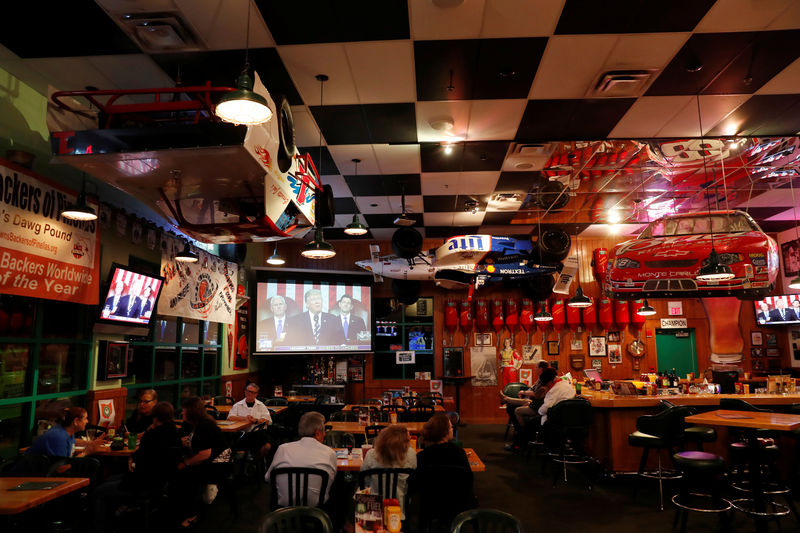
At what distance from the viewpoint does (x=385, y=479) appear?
11.9ft

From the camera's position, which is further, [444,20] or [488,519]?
[444,20]

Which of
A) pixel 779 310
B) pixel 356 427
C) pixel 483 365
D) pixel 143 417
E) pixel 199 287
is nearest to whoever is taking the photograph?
pixel 143 417

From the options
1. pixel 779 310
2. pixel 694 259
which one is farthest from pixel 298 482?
pixel 779 310

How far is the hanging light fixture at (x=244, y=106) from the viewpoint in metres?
3.16

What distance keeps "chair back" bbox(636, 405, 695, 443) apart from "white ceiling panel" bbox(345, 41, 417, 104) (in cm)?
433

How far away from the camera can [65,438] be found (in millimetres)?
4387

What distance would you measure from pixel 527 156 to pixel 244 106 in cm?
472

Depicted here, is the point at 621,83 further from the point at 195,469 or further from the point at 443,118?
the point at 195,469

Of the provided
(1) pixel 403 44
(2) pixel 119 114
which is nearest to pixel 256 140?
(2) pixel 119 114

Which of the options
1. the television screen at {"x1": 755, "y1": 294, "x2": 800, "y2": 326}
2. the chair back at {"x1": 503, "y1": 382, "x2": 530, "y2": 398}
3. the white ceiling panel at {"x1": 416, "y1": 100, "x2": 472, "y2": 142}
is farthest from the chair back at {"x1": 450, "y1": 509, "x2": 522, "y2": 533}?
the television screen at {"x1": 755, "y1": 294, "x2": 800, "y2": 326}

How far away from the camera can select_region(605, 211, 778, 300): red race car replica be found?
7234 mm

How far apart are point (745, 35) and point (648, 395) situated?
4.53m

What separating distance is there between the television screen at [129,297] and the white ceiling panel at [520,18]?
15.7 feet

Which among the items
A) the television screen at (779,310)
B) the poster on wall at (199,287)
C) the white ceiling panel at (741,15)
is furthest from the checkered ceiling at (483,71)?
the television screen at (779,310)
